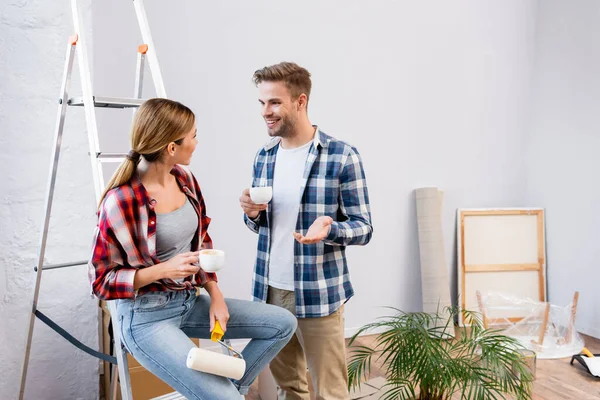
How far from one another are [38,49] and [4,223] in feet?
2.80

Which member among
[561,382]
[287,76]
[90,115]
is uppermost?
[287,76]

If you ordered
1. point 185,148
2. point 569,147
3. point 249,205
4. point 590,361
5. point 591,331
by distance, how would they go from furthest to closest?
point 569,147 → point 591,331 → point 590,361 → point 249,205 → point 185,148

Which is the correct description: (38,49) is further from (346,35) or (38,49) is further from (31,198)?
(346,35)

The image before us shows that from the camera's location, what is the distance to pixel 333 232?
194 cm

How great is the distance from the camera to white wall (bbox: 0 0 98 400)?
2.62 metres

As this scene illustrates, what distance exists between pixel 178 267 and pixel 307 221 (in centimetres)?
69

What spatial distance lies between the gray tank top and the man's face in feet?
1.75

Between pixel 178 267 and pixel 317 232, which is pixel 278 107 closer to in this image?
pixel 317 232

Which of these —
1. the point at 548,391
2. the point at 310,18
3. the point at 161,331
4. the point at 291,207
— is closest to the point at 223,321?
the point at 161,331

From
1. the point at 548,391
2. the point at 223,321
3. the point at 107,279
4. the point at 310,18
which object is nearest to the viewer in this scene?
the point at 107,279

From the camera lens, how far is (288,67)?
2.07 metres

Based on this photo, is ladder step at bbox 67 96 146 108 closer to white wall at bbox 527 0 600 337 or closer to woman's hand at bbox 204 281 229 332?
woman's hand at bbox 204 281 229 332

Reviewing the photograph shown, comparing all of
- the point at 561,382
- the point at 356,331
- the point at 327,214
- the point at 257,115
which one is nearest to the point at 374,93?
the point at 257,115

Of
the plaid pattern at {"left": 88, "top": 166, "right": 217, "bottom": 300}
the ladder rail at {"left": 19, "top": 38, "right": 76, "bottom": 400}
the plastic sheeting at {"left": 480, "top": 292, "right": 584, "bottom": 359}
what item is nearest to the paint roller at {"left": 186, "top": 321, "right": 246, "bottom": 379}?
the plaid pattern at {"left": 88, "top": 166, "right": 217, "bottom": 300}
